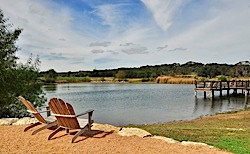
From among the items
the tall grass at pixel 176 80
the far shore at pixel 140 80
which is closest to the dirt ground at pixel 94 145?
the tall grass at pixel 176 80

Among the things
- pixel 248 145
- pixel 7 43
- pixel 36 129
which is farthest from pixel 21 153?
pixel 7 43

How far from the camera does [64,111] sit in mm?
5633

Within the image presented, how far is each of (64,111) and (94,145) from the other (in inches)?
40.7

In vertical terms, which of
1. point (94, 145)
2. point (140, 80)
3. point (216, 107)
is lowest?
point (216, 107)

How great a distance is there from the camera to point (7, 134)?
20.4ft

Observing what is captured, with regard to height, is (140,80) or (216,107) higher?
(140,80)

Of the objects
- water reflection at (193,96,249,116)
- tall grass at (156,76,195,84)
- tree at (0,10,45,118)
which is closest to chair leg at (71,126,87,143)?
tree at (0,10,45,118)

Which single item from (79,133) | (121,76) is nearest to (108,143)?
(79,133)

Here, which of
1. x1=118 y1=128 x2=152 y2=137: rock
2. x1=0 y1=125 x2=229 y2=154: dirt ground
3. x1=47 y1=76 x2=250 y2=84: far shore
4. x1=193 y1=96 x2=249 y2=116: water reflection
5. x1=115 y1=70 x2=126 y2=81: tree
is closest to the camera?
x1=0 y1=125 x2=229 y2=154: dirt ground

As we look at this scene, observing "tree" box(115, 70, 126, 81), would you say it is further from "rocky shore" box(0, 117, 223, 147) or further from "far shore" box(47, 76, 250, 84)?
"rocky shore" box(0, 117, 223, 147)

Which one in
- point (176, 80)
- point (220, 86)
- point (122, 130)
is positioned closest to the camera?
point (122, 130)

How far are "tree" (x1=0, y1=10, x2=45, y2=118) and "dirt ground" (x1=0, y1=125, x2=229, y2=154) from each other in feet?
16.1

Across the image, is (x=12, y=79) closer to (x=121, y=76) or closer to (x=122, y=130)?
(x=122, y=130)

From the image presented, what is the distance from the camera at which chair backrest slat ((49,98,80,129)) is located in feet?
18.4
